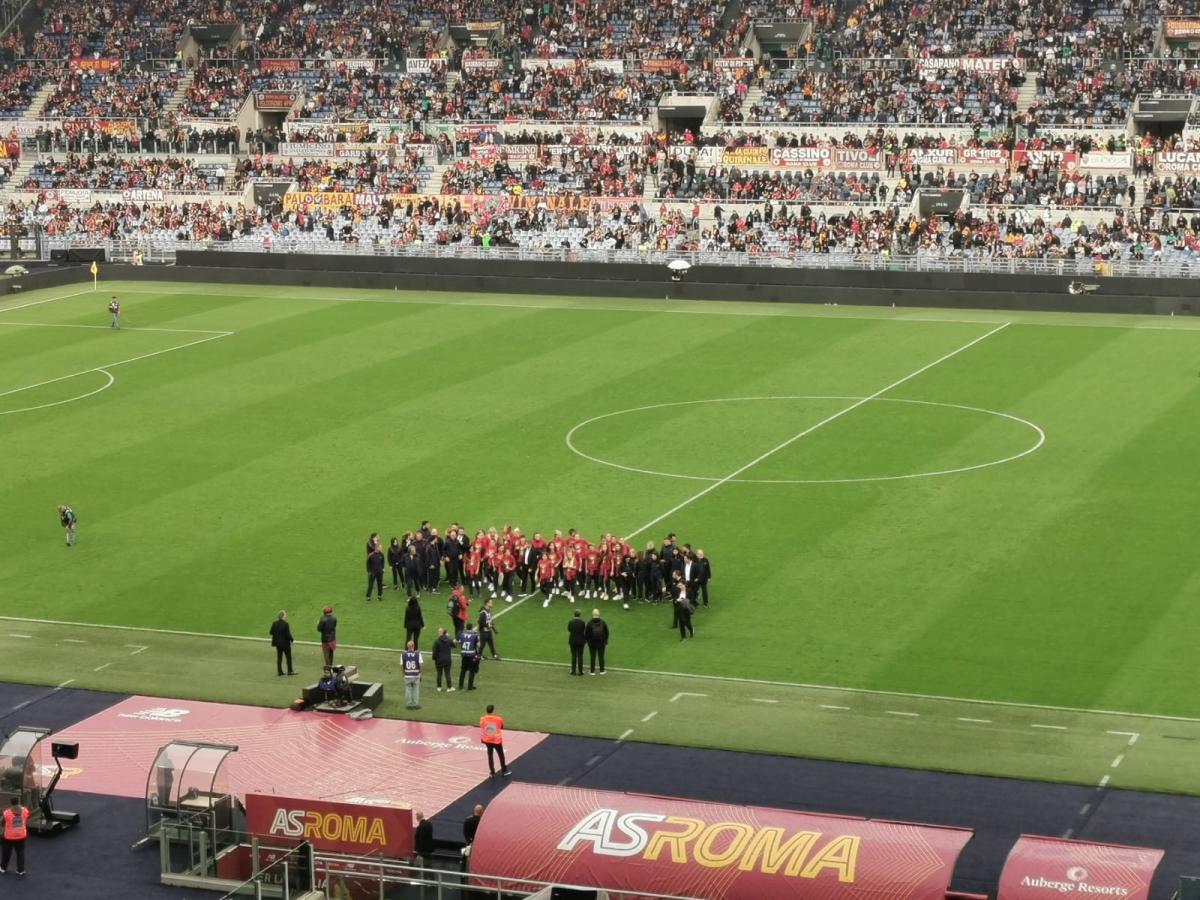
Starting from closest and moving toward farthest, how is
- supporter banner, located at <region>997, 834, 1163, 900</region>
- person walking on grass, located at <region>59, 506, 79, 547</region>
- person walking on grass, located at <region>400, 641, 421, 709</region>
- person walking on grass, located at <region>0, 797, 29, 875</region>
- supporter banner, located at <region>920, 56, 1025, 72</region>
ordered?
A: 1. supporter banner, located at <region>997, 834, 1163, 900</region>
2. person walking on grass, located at <region>0, 797, 29, 875</region>
3. person walking on grass, located at <region>400, 641, 421, 709</region>
4. person walking on grass, located at <region>59, 506, 79, 547</region>
5. supporter banner, located at <region>920, 56, 1025, 72</region>

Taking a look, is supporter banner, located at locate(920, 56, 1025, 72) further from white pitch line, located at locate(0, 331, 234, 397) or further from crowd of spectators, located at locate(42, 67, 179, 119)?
crowd of spectators, located at locate(42, 67, 179, 119)

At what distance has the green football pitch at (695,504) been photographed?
3114 centimetres

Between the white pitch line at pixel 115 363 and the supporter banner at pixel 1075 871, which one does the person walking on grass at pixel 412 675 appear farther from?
the white pitch line at pixel 115 363

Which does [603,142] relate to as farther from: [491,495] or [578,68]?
[491,495]

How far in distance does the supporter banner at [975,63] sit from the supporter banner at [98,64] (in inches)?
1693

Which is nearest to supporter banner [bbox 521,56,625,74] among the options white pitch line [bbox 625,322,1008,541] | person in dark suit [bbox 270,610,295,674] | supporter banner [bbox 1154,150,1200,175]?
supporter banner [bbox 1154,150,1200,175]

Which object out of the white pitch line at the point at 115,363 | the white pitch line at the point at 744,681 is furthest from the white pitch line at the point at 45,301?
the white pitch line at the point at 744,681

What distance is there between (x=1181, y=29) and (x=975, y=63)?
8.92 m

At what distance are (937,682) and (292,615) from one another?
482 inches

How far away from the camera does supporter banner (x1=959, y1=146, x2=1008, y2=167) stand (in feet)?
251

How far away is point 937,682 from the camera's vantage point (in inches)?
1238

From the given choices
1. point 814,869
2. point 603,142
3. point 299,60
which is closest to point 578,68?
point 603,142

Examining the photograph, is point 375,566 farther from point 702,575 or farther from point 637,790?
point 637,790

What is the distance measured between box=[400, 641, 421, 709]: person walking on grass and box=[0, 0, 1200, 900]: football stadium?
0.12 meters
